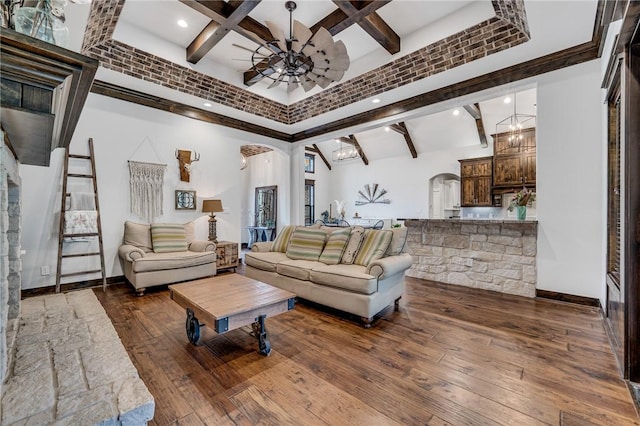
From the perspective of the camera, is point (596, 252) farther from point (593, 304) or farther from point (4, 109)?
point (4, 109)

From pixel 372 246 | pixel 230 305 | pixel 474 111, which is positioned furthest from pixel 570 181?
pixel 230 305

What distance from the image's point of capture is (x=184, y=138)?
204 inches

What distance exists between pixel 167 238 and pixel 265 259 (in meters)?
1.80

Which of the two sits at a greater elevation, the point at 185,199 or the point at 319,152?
the point at 319,152

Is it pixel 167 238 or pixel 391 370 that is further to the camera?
pixel 167 238

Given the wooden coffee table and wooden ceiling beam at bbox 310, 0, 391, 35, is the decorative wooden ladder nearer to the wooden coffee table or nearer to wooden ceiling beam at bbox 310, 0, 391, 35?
the wooden coffee table

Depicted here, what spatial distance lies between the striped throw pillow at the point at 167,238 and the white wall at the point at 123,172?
43 cm

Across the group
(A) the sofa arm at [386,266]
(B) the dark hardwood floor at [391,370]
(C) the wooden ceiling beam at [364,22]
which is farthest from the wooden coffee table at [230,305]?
(C) the wooden ceiling beam at [364,22]

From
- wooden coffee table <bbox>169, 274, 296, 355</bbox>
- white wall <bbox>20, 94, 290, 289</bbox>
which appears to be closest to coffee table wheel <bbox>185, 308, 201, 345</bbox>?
wooden coffee table <bbox>169, 274, 296, 355</bbox>

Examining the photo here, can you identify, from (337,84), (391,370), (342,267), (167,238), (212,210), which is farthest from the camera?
(212,210)

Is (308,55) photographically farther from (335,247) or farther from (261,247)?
(261,247)

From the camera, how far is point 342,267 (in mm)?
3217

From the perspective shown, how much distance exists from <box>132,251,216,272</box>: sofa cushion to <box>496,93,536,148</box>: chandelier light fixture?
6.58 meters

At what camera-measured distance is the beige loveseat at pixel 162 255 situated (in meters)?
3.84
